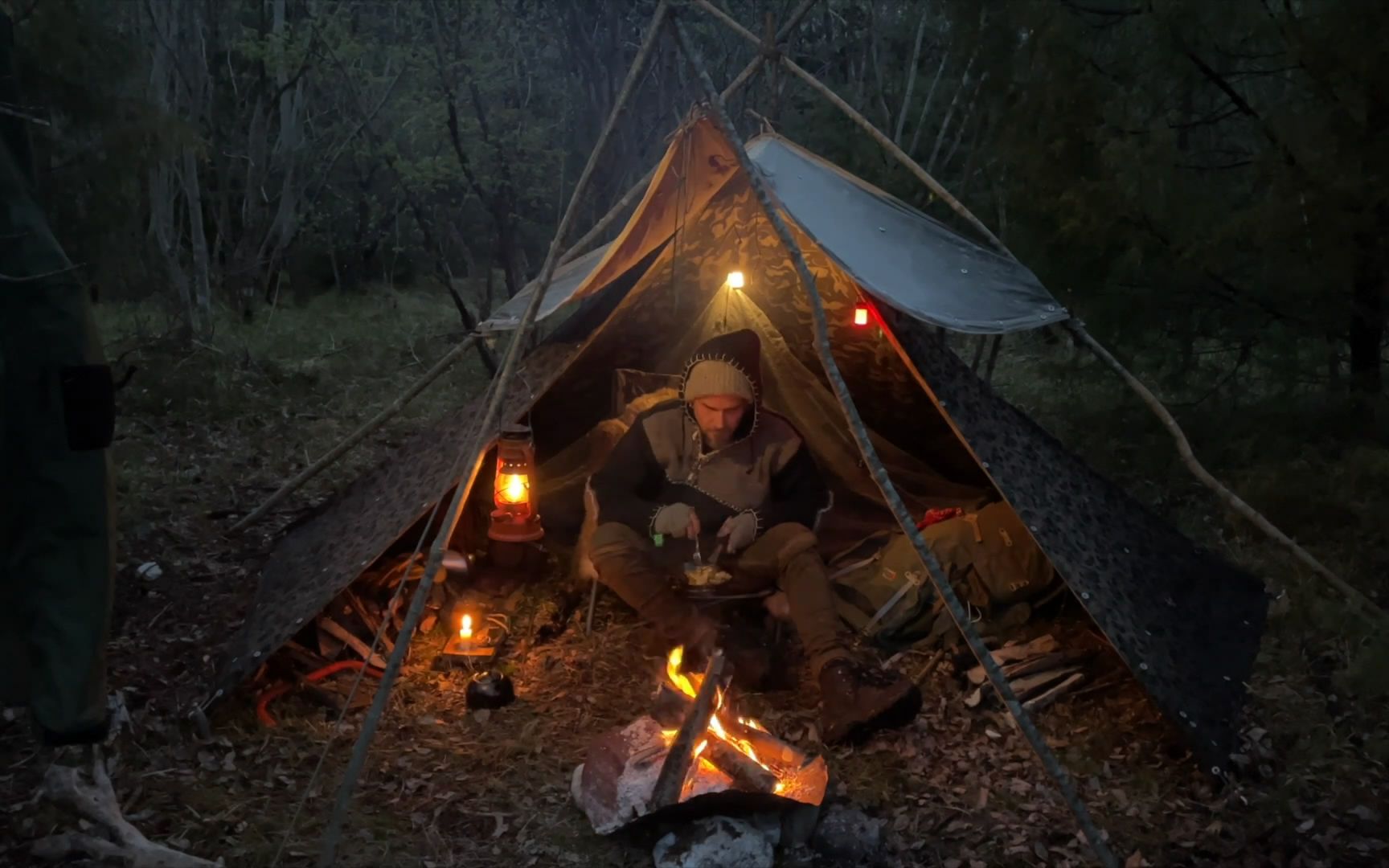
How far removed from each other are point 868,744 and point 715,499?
1352 millimetres

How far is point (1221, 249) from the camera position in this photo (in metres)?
5.72

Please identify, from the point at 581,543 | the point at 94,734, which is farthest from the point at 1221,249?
the point at 94,734

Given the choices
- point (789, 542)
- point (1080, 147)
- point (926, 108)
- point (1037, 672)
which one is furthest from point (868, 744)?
point (926, 108)

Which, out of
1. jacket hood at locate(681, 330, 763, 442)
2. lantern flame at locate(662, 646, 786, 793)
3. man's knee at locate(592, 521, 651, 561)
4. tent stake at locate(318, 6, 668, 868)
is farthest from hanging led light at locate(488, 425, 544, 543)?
lantern flame at locate(662, 646, 786, 793)

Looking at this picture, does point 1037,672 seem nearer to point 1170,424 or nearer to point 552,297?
point 1170,424

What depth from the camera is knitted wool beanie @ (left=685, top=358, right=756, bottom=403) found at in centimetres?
478

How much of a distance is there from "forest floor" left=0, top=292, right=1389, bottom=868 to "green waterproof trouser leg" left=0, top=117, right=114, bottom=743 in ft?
2.30

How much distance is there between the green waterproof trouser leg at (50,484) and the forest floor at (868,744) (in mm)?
701

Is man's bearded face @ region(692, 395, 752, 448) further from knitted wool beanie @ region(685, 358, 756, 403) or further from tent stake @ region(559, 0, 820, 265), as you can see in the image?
tent stake @ region(559, 0, 820, 265)

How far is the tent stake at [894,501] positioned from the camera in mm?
3152

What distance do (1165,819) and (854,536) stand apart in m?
2.32

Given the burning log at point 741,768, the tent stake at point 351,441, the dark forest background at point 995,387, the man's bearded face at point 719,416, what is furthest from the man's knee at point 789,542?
the tent stake at point 351,441

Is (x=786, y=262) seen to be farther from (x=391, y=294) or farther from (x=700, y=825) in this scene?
(x=391, y=294)

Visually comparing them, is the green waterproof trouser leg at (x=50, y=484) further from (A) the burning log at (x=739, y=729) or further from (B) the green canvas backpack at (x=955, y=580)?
(B) the green canvas backpack at (x=955, y=580)
